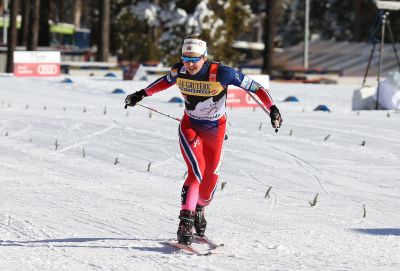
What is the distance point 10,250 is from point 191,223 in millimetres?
1398

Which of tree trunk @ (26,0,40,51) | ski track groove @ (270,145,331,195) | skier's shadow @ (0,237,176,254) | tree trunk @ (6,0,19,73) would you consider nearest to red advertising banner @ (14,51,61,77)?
tree trunk @ (6,0,19,73)

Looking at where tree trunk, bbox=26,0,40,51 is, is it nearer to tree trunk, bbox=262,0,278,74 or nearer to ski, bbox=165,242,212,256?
tree trunk, bbox=262,0,278,74

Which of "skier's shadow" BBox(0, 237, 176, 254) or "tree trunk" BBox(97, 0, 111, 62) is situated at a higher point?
"tree trunk" BBox(97, 0, 111, 62)

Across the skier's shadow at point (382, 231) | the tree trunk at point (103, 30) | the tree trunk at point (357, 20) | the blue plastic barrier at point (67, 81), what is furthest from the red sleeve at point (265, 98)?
the tree trunk at point (357, 20)

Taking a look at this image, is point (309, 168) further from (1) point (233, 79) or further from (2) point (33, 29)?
(2) point (33, 29)

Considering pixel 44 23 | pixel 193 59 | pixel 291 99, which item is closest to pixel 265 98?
pixel 193 59

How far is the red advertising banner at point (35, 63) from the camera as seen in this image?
104 ft

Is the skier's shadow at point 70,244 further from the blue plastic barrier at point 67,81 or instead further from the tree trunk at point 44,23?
the tree trunk at point 44,23

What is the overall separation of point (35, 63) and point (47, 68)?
50 cm

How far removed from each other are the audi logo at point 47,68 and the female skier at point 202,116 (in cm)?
2542

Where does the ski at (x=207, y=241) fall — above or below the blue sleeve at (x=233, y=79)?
below

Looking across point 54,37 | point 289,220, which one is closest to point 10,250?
point 289,220

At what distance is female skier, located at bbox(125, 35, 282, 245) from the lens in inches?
291

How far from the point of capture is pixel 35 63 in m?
32.4
